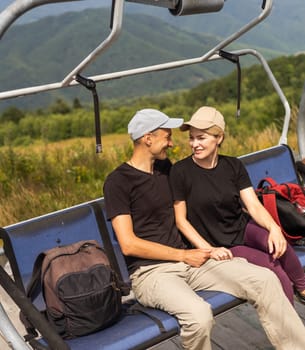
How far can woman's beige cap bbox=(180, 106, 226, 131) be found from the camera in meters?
2.74

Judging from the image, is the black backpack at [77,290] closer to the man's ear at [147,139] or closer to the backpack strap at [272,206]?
the man's ear at [147,139]

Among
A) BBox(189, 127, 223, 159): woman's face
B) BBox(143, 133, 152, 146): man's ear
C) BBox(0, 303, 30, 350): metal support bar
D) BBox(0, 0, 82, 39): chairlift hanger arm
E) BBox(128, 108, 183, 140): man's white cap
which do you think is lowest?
BBox(0, 303, 30, 350): metal support bar

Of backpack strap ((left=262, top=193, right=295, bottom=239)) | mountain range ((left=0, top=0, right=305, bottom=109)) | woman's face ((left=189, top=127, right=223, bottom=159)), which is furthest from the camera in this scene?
mountain range ((left=0, top=0, right=305, bottom=109))

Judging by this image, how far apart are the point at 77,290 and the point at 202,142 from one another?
3.00ft

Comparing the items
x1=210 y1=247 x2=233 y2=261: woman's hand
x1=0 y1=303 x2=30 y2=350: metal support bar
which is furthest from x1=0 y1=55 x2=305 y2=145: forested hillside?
x1=0 y1=303 x2=30 y2=350: metal support bar

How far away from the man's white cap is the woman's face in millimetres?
135

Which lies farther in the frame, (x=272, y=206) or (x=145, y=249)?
(x=272, y=206)

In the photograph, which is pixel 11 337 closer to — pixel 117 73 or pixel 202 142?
pixel 202 142

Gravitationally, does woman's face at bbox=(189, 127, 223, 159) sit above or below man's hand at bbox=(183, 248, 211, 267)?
above

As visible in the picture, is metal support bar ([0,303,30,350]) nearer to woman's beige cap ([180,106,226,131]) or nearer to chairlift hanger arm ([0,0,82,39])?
chairlift hanger arm ([0,0,82,39])

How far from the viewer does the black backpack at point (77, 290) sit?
2264 mm

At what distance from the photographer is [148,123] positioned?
2.63 meters

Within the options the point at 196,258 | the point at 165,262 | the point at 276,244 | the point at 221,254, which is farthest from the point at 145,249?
the point at 276,244

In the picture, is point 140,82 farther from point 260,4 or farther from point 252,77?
point 260,4
